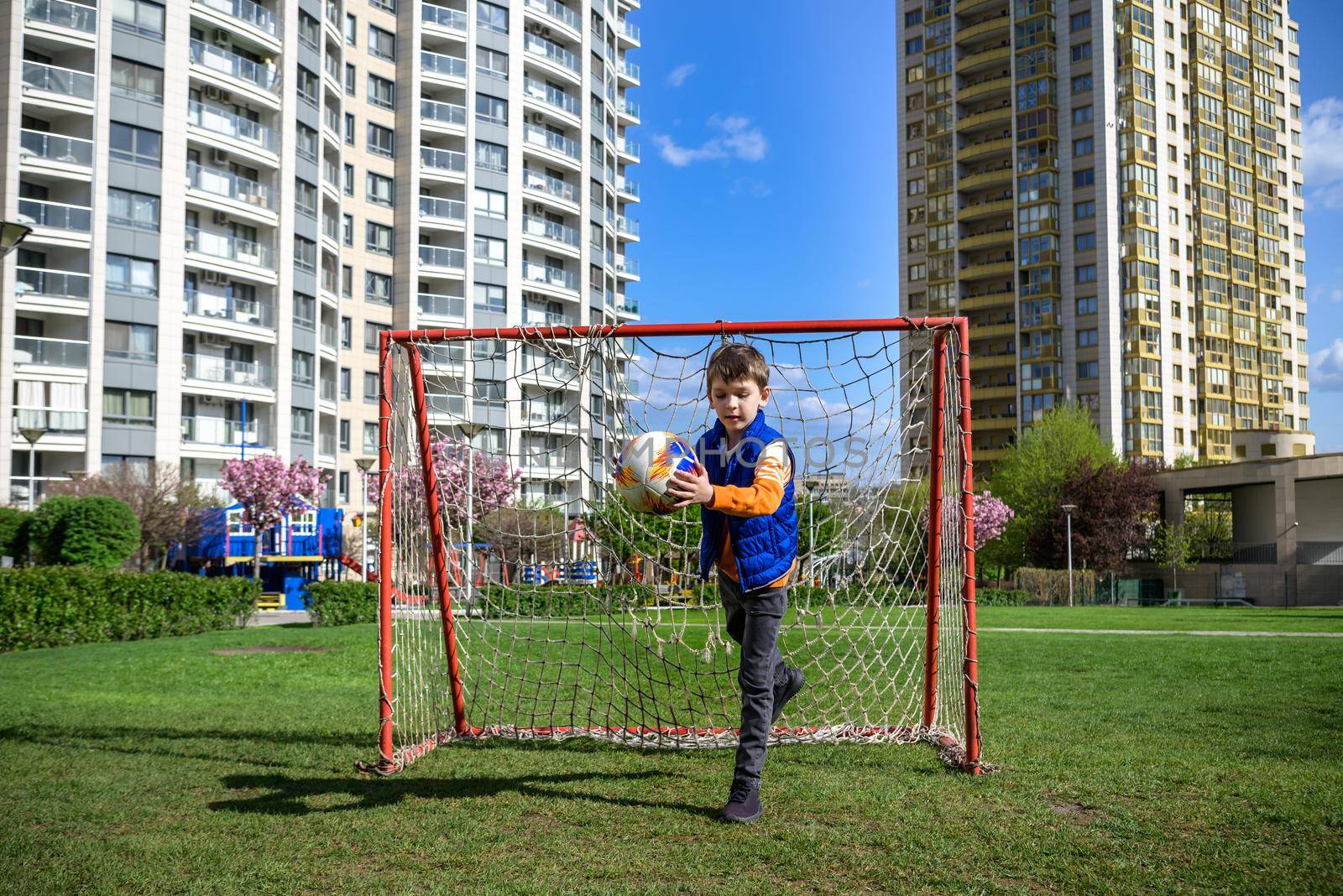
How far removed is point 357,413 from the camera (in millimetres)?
52531

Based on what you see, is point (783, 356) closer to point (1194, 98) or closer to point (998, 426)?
point (998, 426)

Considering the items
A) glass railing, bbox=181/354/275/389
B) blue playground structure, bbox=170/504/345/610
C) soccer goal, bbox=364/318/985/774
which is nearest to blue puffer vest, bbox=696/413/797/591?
soccer goal, bbox=364/318/985/774

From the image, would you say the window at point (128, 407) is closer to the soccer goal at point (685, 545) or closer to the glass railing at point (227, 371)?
the glass railing at point (227, 371)

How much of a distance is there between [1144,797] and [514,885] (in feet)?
10.1

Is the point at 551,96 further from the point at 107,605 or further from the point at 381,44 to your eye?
the point at 107,605

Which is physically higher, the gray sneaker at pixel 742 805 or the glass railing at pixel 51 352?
the glass railing at pixel 51 352

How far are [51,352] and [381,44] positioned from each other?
2512cm

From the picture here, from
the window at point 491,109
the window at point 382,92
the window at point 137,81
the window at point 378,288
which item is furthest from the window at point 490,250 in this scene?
the window at point 137,81

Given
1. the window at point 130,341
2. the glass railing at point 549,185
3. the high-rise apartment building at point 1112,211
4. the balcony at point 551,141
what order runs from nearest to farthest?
the window at point 130,341
the glass railing at point 549,185
the balcony at point 551,141
the high-rise apartment building at point 1112,211

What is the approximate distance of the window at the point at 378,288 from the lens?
53.4 meters

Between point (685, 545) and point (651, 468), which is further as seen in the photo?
point (685, 545)

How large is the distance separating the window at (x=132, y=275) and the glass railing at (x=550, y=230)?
2165 cm

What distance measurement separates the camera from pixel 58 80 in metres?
37.8

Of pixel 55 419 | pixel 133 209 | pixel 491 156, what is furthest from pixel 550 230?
pixel 55 419
